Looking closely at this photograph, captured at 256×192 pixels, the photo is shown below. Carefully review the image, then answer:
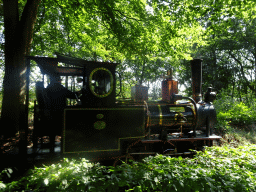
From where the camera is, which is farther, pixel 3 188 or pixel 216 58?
pixel 216 58

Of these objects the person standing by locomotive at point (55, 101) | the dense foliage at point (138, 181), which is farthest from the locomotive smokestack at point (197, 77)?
the person standing by locomotive at point (55, 101)

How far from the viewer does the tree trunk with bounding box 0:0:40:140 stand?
→ 624 cm

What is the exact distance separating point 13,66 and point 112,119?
4667mm

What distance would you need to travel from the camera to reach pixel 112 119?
4.29 m

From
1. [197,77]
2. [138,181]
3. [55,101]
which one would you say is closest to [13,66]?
[55,101]

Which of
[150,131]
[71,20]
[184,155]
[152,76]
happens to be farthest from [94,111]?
[152,76]

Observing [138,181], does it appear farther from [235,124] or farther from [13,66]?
[235,124]

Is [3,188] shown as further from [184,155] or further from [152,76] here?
[152,76]

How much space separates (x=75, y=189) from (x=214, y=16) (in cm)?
539

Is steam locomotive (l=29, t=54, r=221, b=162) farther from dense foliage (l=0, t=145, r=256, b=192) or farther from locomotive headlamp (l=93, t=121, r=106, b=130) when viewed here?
dense foliage (l=0, t=145, r=256, b=192)

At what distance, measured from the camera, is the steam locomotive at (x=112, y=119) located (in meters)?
4.06

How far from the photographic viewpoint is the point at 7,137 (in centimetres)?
620

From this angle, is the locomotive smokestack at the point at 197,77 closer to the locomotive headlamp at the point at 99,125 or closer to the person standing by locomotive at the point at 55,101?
the locomotive headlamp at the point at 99,125

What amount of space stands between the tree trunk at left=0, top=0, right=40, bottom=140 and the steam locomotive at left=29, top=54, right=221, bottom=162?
2454 millimetres
